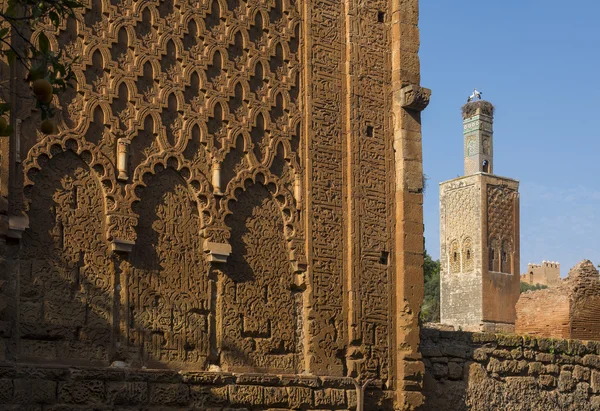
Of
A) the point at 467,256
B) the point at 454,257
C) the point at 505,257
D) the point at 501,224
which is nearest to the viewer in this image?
the point at 467,256

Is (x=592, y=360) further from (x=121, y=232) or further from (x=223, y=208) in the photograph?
(x=121, y=232)

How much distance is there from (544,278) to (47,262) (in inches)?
2327

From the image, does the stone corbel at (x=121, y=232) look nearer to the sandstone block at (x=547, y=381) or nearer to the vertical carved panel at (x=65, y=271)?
the vertical carved panel at (x=65, y=271)

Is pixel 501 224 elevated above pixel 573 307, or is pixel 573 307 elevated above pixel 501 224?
pixel 501 224

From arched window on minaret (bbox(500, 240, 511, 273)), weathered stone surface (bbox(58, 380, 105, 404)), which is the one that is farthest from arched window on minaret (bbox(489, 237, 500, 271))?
weathered stone surface (bbox(58, 380, 105, 404))

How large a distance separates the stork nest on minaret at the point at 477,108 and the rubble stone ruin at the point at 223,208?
3599 centimetres

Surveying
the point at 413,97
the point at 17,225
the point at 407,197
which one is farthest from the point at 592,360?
the point at 17,225

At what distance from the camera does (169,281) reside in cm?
856

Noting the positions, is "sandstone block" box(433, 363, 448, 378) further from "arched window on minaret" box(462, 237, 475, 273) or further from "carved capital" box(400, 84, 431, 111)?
"arched window on minaret" box(462, 237, 475, 273)

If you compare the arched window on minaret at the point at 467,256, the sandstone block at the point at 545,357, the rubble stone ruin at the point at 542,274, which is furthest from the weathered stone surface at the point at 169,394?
the rubble stone ruin at the point at 542,274

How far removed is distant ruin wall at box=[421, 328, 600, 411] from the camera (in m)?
10.5

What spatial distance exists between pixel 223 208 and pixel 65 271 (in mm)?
1627

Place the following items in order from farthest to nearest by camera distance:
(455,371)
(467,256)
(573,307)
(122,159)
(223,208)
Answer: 1. (467,256)
2. (573,307)
3. (455,371)
4. (223,208)
5. (122,159)

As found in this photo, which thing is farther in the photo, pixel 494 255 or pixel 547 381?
pixel 494 255
